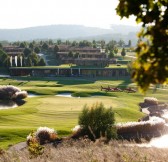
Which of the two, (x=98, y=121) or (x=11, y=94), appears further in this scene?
(x=11, y=94)

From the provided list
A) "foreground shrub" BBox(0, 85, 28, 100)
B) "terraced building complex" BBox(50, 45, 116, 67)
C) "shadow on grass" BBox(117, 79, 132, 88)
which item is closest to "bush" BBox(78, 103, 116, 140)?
"foreground shrub" BBox(0, 85, 28, 100)

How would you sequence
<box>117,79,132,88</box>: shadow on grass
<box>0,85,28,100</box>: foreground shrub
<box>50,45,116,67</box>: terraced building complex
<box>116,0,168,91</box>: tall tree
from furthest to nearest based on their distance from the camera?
<box>50,45,116,67</box>: terraced building complex → <box>117,79,132,88</box>: shadow on grass → <box>0,85,28,100</box>: foreground shrub → <box>116,0,168,91</box>: tall tree

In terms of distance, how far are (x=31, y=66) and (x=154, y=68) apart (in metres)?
121

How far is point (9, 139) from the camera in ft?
119

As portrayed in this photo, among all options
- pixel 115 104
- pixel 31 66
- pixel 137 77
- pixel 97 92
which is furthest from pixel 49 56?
pixel 137 77

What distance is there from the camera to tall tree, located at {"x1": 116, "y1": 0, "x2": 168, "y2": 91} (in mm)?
8250

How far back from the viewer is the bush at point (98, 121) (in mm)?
33406

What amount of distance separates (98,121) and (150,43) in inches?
1011

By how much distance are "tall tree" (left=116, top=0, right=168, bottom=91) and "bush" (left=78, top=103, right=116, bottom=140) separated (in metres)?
25.2

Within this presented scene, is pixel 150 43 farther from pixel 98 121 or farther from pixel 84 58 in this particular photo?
pixel 84 58

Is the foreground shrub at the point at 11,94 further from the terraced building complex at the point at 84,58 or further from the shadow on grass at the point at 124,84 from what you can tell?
the terraced building complex at the point at 84,58

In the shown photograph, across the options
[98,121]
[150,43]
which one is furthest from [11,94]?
[150,43]

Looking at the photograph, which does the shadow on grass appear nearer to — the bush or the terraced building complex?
the terraced building complex

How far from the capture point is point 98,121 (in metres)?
33.7
